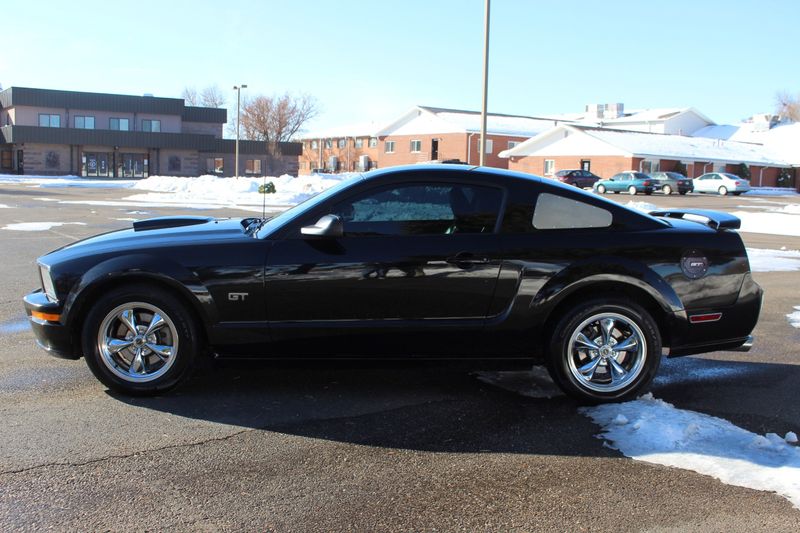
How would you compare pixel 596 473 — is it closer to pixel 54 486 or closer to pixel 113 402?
pixel 54 486

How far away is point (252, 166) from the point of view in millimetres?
68000

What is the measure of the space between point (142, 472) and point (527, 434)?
2.24m

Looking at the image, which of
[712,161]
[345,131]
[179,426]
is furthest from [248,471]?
[345,131]

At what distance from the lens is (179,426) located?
14.5ft

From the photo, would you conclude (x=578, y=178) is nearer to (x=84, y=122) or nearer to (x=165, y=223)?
(x=84, y=122)

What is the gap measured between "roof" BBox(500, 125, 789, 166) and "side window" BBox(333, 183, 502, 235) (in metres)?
54.7

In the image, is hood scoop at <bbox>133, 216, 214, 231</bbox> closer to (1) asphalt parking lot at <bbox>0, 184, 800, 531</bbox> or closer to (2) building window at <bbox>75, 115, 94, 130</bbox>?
(1) asphalt parking lot at <bbox>0, 184, 800, 531</bbox>

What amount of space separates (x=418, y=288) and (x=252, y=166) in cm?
6553

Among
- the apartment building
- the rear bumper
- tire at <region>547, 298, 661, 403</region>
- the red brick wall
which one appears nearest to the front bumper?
tire at <region>547, 298, 661, 403</region>

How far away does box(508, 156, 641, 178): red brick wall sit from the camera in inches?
2240

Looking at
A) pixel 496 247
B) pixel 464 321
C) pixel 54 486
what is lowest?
pixel 54 486

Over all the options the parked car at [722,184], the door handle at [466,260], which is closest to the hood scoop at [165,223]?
the door handle at [466,260]

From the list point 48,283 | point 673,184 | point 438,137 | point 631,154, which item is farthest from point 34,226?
point 438,137

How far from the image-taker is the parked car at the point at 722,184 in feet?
157
